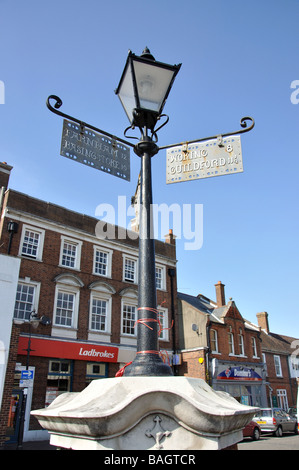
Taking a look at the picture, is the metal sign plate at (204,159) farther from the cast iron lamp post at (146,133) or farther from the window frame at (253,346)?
the window frame at (253,346)

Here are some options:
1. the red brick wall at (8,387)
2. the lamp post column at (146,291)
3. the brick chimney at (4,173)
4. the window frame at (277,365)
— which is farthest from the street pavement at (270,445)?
the brick chimney at (4,173)

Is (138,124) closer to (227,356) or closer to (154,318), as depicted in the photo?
(154,318)

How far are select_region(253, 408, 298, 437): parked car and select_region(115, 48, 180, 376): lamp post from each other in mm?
21662

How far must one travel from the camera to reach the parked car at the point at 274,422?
853 inches

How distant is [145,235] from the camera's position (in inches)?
155

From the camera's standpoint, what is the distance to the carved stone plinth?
98.7 inches

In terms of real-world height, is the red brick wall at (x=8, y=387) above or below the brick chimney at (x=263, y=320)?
below

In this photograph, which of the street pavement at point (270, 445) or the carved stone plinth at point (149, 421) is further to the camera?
the street pavement at point (270, 445)

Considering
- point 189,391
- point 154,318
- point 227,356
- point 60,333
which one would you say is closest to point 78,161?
point 154,318

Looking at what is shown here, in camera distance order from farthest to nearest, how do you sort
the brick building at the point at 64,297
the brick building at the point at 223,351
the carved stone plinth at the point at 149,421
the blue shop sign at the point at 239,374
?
the blue shop sign at the point at 239,374 < the brick building at the point at 223,351 < the brick building at the point at 64,297 < the carved stone plinth at the point at 149,421

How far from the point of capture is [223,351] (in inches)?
1029

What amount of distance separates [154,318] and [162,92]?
2690 mm

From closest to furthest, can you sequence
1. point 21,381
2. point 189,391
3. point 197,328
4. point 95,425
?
point 95,425
point 189,391
point 21,381
point 197,328

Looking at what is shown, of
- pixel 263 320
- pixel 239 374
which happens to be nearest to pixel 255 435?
pixel 239 374
